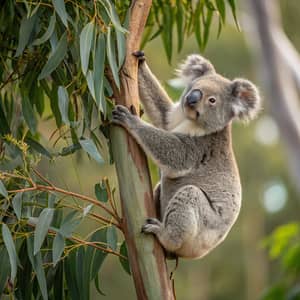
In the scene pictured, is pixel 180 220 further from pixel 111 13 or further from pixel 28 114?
pixel 111 13

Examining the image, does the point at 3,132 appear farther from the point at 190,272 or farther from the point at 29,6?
the point at 190,272

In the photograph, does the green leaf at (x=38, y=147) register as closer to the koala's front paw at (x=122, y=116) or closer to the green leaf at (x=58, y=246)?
the koala's front paw at (x=122, y=116)

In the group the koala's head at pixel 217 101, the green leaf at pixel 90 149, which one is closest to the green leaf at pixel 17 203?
the green leaf at pixel 90 149

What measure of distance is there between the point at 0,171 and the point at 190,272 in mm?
12427

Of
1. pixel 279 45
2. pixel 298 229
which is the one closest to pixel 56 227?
pixel 298 229

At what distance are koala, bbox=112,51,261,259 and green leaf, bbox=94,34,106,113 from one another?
24cm

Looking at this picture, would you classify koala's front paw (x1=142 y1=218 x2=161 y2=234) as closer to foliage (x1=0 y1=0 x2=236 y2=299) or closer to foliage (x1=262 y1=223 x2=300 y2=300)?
foliage (x1=0 y1=0 x2=236 y2=299)

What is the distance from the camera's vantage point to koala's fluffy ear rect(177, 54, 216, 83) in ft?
13.5

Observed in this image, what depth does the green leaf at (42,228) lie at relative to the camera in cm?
288

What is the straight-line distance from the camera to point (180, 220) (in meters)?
3.40

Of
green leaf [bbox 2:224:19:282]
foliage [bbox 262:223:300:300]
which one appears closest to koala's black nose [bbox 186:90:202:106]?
green leaf [bbox 2:224:19:282]

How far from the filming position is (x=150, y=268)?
3.03 meters

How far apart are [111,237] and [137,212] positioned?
128 mm

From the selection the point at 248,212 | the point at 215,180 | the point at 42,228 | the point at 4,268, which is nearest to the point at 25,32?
the point at 42,228
